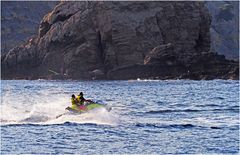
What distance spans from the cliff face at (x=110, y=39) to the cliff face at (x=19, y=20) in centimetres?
4241

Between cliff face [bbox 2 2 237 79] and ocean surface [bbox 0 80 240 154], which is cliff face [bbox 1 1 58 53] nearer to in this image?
cliff face [bbox 2 2 237 79]

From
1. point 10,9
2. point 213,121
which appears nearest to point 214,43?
point 10,9

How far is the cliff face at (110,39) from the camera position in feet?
363

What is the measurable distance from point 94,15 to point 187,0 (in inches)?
713

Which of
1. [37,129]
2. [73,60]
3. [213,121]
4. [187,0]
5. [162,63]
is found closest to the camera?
[37,129]

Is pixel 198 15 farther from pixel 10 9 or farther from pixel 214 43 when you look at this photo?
pixel 10 9

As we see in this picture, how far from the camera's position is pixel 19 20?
181 metres

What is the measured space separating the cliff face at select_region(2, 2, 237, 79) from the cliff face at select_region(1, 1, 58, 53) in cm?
4241

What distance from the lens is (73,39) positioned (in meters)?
116

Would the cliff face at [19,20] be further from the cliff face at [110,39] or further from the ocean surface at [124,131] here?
the ocean surface at [124,131]

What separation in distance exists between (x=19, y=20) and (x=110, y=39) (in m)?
74.0

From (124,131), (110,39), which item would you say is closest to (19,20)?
(110,39)

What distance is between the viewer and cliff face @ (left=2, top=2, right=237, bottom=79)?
111 metres

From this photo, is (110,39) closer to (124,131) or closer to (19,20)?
(19,20)
